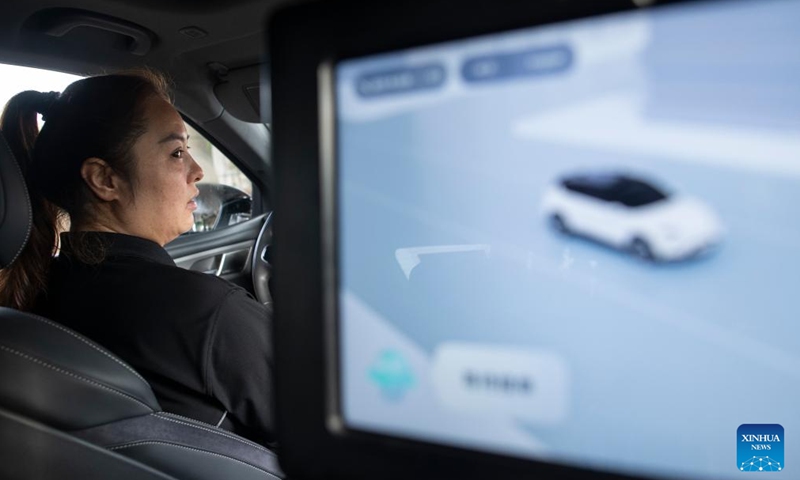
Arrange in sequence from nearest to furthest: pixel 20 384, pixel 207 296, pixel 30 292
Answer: pixel 20 384
pixel 207 296
pixel 30 292

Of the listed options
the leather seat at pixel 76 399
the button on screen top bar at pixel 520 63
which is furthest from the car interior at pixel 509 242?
the leather seat at pixel 76 399

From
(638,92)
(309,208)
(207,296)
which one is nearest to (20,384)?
(207,296)

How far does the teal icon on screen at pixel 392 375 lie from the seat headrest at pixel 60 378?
28.5 inches

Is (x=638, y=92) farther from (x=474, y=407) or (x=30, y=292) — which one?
(x=30, y=292)

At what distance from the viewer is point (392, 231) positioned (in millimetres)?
543

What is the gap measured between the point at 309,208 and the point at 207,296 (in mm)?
809

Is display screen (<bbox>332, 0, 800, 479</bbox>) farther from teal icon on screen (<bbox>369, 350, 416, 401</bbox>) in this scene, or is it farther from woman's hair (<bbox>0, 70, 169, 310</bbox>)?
woman's hair (<bbox>0, 70, 169, 310</bbox>)

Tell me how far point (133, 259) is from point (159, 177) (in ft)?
0.77

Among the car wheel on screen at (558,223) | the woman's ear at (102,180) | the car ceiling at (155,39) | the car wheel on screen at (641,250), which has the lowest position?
the car wheel on screen at (641,250)

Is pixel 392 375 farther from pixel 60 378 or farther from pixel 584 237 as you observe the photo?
pixel 60 378

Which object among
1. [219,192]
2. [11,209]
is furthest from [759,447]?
[219,192]

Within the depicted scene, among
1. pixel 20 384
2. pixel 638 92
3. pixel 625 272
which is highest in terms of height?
pixel 638 92

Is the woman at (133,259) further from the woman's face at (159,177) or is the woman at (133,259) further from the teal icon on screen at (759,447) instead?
the teal icon on screen at (759,447)

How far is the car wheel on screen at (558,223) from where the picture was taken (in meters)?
0.50
